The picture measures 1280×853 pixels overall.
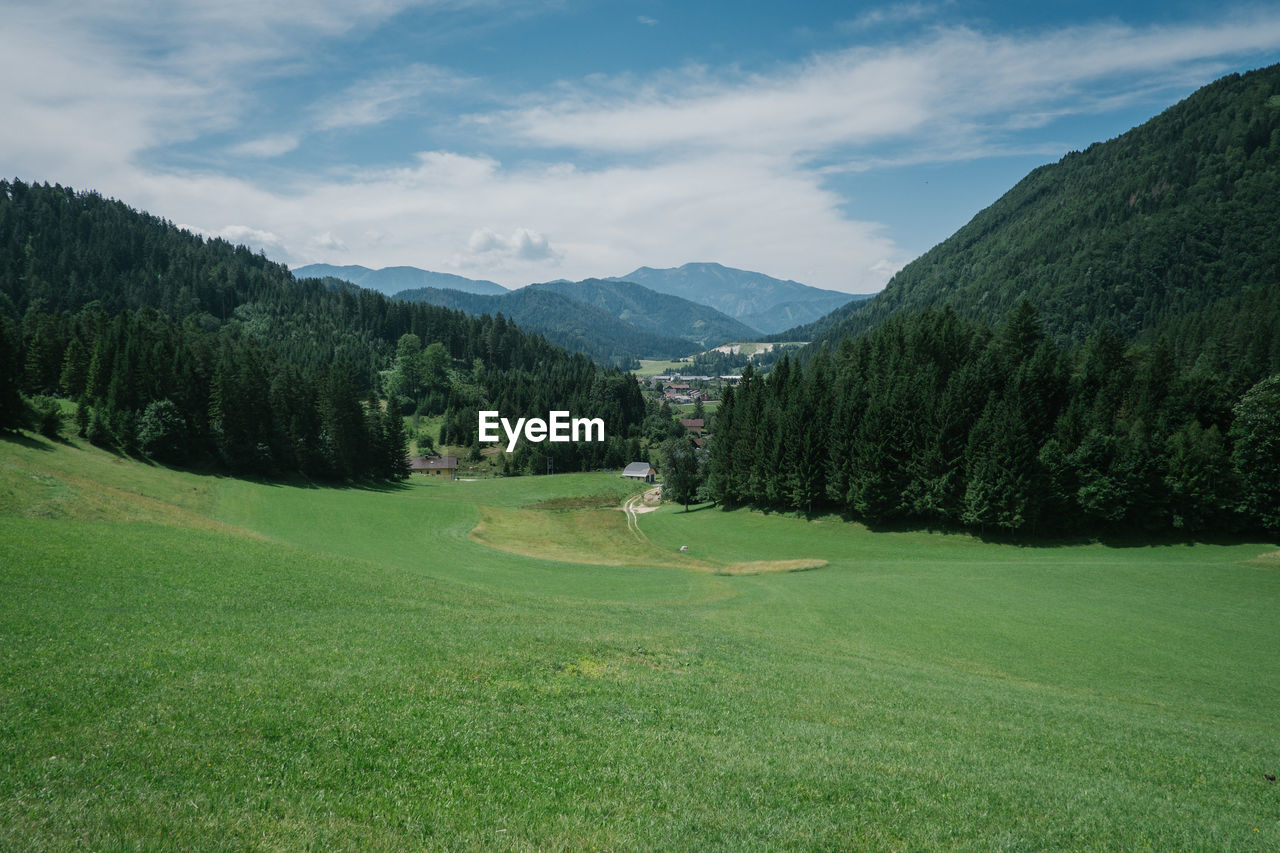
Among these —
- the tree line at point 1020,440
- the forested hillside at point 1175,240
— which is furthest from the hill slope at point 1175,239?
the tree line at point 1020,440

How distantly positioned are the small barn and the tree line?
4843cm

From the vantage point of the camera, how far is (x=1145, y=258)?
163125 mm

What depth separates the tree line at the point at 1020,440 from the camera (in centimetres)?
5078

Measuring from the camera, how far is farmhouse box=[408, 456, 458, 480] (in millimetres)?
123287

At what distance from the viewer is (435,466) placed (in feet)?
408

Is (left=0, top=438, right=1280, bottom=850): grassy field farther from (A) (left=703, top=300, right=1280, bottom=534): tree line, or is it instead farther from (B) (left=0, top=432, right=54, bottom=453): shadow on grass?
(B) (left=0, top=432, right=54, bottom=453): shadow on grass

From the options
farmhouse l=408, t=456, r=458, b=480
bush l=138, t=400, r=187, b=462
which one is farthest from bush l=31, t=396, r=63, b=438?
farmhouse l=408, t=456, r=458, b=480

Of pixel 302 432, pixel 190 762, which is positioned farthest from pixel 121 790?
pixel 302 432

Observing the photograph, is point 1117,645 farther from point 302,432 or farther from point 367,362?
Result: point 367,362

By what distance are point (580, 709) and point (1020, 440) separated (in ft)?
179

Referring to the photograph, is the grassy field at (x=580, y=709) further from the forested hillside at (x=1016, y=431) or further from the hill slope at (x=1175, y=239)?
the hill slope at (x=1175, y=239)

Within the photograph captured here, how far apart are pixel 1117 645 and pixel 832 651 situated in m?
13.9

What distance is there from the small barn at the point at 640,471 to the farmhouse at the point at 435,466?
36.4 meters

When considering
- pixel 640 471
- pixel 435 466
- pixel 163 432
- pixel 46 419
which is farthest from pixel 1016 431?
pixel 435 466
